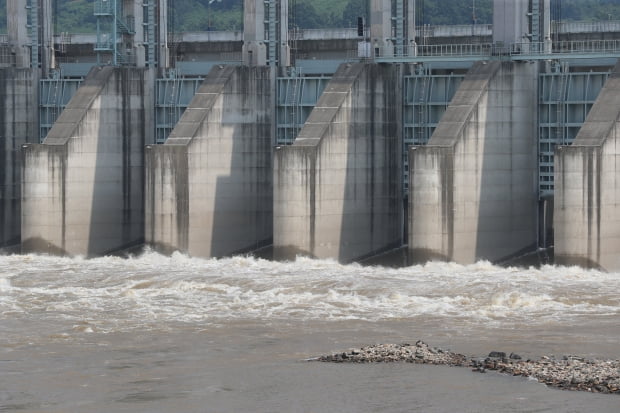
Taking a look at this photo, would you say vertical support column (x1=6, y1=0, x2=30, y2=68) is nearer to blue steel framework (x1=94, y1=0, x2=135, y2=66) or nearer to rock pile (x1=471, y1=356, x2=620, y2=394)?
blue steel framework (x1=94, y1=0, x2=135, y2=66)

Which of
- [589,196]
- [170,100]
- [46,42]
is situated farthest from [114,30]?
[589,196]

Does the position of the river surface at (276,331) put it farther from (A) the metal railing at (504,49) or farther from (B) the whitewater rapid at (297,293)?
(A) the metal railing at (504,49)

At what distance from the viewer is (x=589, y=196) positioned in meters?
37.0

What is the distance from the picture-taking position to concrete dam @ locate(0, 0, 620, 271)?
39.8 metres

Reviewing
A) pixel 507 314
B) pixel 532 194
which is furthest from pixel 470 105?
pixel 507 314

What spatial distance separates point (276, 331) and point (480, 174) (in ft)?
35.5

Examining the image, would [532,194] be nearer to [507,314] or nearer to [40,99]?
[507,314]

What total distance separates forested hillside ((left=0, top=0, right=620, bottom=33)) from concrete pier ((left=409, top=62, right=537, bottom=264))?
101 ft

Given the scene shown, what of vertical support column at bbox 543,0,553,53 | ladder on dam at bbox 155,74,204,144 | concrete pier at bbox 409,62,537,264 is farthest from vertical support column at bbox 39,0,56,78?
vertical support column at bbox 543,0,553,53

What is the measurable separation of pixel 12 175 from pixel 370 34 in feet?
49.0

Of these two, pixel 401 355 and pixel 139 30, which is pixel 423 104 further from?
pixel 401 355

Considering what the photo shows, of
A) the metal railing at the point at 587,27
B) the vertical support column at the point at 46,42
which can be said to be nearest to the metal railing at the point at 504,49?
the metal railing at the point at 587,27

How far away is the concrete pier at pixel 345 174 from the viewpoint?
137 ft

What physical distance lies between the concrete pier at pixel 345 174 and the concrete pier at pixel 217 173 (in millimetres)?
3548
